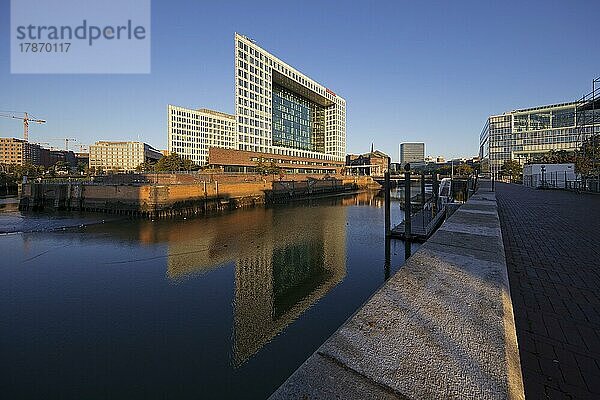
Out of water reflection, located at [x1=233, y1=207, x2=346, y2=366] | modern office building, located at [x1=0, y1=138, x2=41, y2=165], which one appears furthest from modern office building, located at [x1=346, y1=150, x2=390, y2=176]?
modern office building, located at [x1=0, y1=138, x2=41, y2=165]

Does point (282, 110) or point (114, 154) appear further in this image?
point (114, 154)

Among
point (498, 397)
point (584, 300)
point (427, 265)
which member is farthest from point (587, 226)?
point (498, 397)

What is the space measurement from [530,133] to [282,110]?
6533cm

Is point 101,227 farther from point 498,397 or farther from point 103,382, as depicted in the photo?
point 498,397

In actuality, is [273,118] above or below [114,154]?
above

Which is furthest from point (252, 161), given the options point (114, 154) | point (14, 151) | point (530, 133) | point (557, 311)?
point (14, 151)

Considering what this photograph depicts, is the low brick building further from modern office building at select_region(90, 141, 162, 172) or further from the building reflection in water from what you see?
modern office building at select_region(90, 141, 162, 172)

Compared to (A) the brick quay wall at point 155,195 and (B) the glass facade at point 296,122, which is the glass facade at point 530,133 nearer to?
(B) the glass facade at point 296,122

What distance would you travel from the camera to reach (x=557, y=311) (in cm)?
443

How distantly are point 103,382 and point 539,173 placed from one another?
169 feet

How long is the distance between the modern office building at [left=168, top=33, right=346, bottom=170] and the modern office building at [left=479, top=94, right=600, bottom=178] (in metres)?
43.7

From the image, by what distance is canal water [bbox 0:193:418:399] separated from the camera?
20.9 feet

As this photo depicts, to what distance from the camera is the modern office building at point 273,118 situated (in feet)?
210

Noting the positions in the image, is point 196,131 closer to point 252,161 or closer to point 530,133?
point 252,161
